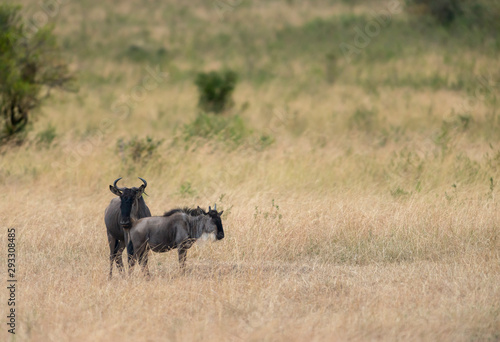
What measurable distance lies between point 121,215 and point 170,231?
582 mm

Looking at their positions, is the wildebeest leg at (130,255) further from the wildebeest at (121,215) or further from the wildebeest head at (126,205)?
the wildebeest head at (126,205)

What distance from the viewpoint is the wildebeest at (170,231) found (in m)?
7.24

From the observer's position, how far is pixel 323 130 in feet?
59.9

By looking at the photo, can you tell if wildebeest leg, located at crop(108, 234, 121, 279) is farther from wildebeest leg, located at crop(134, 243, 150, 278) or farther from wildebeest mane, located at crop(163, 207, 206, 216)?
wildebeest mane, located at crop(163, 207, 206, 216)

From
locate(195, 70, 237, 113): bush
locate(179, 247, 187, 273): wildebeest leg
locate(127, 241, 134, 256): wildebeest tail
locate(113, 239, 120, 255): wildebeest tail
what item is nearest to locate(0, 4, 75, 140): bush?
locate(195, 70, 237, 113): bush

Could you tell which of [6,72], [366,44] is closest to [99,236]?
[6,72]

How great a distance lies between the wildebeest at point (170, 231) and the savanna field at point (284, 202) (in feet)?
1.06

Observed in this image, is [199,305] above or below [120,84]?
below

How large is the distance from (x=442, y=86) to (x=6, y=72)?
608 inches

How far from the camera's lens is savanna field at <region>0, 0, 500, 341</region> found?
19.7ft

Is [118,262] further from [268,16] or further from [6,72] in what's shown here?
[268,16]

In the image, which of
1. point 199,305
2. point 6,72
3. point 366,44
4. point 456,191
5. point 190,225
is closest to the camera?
point 199,305

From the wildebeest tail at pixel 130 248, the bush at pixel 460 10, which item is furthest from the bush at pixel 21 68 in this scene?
the bush at pixel 460 10

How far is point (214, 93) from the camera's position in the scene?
2136 centimetres
